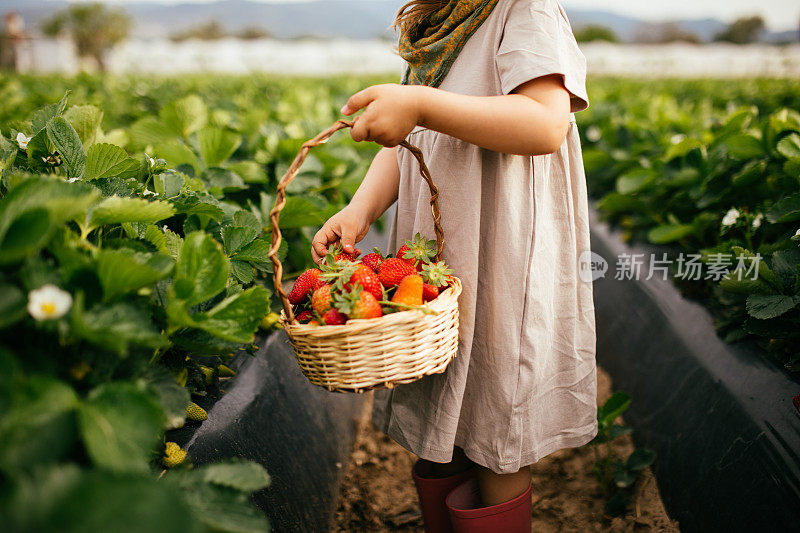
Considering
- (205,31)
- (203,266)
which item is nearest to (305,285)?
(203,266)

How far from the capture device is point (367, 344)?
956mm

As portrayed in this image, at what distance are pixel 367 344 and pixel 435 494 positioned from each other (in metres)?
0.78

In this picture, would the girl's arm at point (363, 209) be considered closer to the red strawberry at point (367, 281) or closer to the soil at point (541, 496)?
the red strawberry at point (367, 281)

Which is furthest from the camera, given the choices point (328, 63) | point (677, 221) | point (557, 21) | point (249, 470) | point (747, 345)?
point (328, 63)

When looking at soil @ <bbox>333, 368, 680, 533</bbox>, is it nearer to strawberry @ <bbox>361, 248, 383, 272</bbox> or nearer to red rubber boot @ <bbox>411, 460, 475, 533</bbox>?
red rubber boot @ <bbox>411, 460, 475, 533</bbox>

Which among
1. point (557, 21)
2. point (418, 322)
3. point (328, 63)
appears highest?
point (557, 21)

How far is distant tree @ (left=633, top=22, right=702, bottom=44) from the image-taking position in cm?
7059

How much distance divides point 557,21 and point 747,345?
117cm

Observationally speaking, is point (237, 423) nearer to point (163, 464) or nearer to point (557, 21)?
point (163, 464)

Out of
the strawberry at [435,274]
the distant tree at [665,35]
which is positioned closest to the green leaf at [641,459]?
the strawberry at [435,274]

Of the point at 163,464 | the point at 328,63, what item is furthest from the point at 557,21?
the point at 328,63

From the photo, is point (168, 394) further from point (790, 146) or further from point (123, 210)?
point (790, 146)

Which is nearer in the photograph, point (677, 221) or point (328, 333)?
point (328, 333)

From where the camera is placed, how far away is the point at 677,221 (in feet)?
7.88
